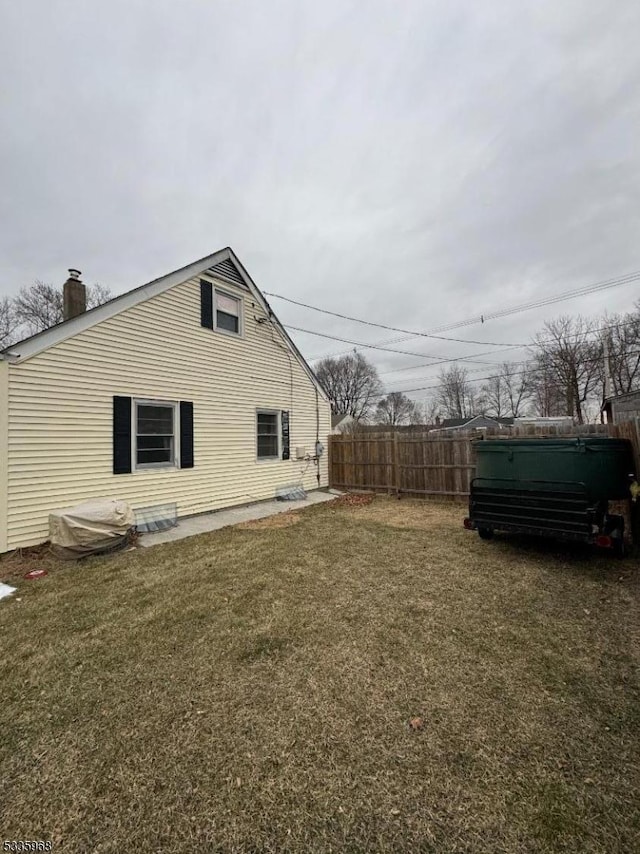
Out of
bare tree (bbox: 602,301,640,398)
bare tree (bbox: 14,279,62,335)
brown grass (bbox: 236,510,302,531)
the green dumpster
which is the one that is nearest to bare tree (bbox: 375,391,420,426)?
bare tree (bbox: 602,301,640,398)

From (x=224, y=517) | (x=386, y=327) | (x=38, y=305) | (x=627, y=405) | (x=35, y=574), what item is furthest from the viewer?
(x=38, y=305)

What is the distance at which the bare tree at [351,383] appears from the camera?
4766 centimetres

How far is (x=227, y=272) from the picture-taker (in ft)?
30.1

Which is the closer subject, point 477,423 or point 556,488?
point 556,488

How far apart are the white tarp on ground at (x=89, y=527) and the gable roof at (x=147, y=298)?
2510 millimetres

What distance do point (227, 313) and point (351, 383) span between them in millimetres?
39110

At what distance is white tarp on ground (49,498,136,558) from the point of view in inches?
209

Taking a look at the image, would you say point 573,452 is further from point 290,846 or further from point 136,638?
point 136,638

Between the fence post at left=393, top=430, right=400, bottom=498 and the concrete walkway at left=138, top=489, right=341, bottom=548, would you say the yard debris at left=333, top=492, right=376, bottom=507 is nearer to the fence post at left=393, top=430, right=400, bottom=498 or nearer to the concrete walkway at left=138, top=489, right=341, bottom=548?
the concrete walkway at left=138, top=489, right=341, bottom=548

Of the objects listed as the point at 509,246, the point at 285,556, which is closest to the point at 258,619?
the point at 285,556

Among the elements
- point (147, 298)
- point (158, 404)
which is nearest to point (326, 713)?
point (158, 404)

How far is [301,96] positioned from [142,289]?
5.62 meters

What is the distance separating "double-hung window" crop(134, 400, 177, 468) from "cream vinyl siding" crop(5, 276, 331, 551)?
0.21 metres

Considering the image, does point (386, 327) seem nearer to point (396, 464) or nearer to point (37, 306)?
point (396, 464)
